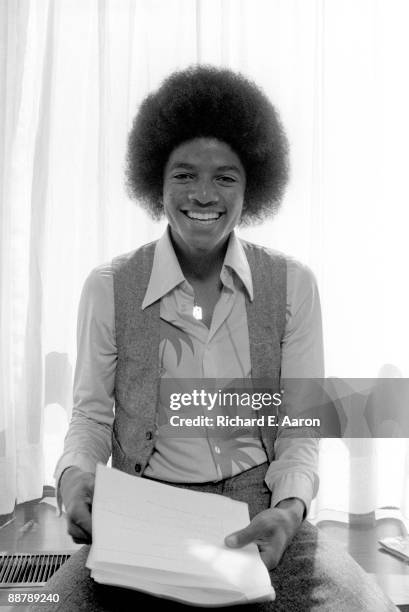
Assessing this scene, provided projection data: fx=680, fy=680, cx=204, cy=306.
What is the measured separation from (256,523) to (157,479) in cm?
24

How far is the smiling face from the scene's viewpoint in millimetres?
834

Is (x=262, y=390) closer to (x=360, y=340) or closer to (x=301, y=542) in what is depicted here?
(x=301, y=542)

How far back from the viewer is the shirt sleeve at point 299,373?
806 mm

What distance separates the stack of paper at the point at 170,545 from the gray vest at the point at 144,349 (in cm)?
17

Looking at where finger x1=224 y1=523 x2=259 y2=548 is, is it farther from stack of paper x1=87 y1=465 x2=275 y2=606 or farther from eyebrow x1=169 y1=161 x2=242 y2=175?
eyebrow x1=169 y1=161 x2=242 y2=175

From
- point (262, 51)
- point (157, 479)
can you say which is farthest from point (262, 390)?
point (262, 51)

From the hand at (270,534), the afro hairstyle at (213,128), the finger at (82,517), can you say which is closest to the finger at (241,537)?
the hand at (270,534)

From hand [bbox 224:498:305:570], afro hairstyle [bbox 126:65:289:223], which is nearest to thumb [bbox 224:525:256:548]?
hand [bbox 224:498:305:570]

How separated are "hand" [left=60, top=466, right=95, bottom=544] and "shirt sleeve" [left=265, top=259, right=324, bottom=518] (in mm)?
217

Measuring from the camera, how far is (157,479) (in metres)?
0.83

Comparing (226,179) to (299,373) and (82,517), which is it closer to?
(299,373)

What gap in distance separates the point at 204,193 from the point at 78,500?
1.26ft

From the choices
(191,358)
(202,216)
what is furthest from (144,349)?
(202,216)

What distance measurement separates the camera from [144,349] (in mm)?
834
